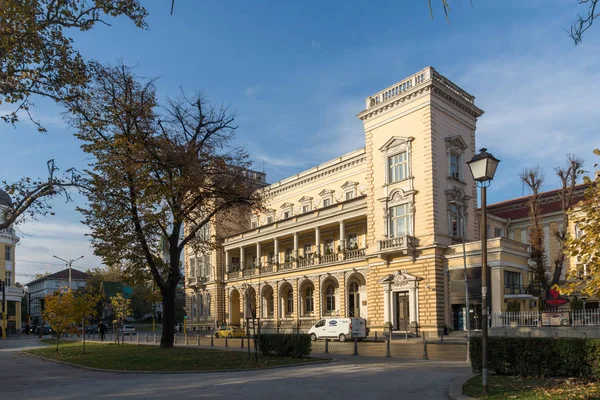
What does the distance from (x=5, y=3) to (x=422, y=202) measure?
33442 mm

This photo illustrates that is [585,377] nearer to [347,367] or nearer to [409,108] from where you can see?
[347,367]

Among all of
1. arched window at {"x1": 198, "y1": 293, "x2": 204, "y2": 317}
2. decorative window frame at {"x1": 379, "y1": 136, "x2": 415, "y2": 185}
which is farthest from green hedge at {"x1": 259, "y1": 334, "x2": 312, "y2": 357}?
arched window at {"x1": 198, "y1": 293, "x2": 204, "y2": 317}

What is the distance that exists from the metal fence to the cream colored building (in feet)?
50.2

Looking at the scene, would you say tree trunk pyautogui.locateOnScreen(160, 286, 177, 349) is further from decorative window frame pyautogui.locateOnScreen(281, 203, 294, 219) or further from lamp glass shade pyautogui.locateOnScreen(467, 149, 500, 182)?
decorative window frame pyautogui.locateOnScreen(281, 203, 294, 219)

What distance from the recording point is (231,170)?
1065 inches

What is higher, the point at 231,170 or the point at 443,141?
the point at 443,141

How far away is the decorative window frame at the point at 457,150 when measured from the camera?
140 feet

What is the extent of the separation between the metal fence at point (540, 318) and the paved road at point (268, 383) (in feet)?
8.77

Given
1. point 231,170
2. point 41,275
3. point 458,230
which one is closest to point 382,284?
point 458,230

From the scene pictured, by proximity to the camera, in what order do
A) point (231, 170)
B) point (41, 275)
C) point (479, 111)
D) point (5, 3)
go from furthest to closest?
point (41, 275) < point (479, 111) < point (231, 170) < point (5, 3)

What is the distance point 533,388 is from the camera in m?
11.6

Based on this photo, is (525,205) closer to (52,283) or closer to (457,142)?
(457,142)

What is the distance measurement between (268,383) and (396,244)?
28598mm

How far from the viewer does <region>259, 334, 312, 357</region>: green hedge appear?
20734mm
